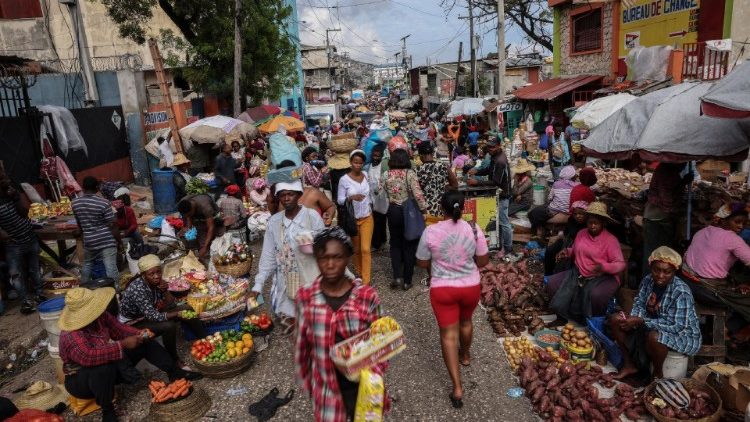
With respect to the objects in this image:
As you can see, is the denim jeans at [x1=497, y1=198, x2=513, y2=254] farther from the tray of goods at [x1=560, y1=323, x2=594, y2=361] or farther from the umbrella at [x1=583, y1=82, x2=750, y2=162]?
the tray of goods at [x1=560, y1=323, x2=594, y2=361]

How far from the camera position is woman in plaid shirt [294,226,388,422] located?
8.83 feet

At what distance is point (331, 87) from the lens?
56438 millimetres

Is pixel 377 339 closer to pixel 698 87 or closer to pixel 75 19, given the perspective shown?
pixel 698 87

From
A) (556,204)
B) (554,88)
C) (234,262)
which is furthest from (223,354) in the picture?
(554,88)

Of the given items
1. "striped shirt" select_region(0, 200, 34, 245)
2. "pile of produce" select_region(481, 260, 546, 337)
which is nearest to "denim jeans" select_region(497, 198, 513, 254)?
"pile of produce" select_region(481, 260, 546, 337)

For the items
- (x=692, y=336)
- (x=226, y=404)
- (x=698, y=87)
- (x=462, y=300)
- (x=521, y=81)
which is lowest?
(x=226, y=404)

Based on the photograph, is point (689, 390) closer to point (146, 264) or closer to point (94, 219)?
point (146, 264)

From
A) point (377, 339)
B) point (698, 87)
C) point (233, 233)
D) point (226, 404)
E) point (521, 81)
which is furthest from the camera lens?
point (521, 81)

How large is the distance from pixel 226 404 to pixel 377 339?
9.00ft

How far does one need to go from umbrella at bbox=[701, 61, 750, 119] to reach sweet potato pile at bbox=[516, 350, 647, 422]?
2.48 metres

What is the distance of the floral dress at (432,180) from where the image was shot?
22.5ft

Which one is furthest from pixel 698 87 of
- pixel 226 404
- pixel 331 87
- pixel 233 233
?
pixel 331 87

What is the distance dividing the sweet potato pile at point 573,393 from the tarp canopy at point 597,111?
244 inches

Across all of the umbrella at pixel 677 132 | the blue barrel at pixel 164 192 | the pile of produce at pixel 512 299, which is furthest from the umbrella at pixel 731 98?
the blue barrel at pixel 164 192
